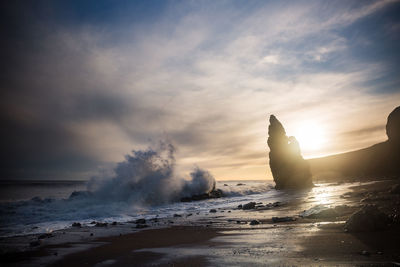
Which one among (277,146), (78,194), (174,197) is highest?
(277,146)

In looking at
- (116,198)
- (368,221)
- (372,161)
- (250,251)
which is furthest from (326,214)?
(372,161)

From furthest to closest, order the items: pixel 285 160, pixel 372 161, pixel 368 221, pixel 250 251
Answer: pixel 372 161 < pixel 285 160 < pixel 368 221 < pixel 250 251

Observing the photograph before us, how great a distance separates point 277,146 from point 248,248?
38.6m

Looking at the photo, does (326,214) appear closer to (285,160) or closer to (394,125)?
(394,125)

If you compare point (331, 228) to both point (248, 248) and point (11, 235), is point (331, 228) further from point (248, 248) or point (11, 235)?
point (11, 235)

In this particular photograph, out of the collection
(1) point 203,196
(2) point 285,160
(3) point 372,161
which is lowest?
(1) point 203,196

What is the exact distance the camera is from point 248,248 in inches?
223

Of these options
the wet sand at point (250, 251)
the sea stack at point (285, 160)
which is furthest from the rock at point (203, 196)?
the wet sand at point (250, 251)

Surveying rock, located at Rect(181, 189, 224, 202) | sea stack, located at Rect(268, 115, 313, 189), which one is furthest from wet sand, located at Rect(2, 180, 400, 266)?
sea stack, located at Rect(268, 115, 313, 189)

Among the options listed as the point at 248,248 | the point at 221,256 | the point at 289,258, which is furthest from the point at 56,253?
the point at 289,258

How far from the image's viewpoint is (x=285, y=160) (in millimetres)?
41094

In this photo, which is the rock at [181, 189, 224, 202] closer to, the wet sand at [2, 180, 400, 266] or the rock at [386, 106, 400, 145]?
the wet sand at [2, 180, 400, 266]

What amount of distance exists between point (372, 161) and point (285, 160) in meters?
22.8

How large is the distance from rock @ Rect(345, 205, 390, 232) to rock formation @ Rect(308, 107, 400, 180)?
33351 millimetres
